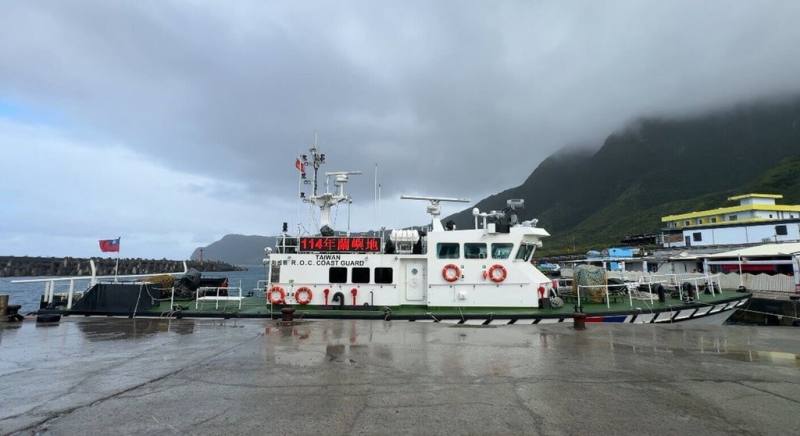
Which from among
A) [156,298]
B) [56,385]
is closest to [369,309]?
[156,298]

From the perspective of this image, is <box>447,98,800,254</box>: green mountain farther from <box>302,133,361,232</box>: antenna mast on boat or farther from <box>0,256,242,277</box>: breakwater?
<box>302,133,361,232</box>: antenna mast on boat

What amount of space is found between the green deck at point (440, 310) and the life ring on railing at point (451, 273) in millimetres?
979

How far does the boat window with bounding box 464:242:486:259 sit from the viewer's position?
45.1 ft

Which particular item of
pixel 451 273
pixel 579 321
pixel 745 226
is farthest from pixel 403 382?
pixel 745 226

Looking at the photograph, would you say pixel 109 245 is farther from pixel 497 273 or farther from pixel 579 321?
pixel 579 321

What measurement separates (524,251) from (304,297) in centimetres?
769

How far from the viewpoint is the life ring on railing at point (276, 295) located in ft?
45.7

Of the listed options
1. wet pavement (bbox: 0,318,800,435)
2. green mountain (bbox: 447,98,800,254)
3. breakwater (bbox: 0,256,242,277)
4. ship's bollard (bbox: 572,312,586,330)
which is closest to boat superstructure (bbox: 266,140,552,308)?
ship's bollard (bbox: 572,312,586,330)

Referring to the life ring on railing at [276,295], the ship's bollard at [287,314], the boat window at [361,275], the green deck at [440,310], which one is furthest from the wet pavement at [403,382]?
the boat window at [361,275]

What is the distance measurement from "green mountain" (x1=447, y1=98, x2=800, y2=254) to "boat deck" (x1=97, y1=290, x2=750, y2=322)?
8570cm

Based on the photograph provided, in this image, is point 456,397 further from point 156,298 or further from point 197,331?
point 156,298

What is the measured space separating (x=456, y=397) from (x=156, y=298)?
43.5 ft

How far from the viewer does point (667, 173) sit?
131 meters

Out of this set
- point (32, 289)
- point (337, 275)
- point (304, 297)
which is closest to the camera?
point (304, 297)
